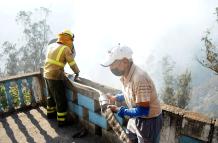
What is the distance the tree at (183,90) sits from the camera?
33750 millimetres

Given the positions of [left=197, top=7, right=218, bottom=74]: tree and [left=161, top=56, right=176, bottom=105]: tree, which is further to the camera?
[left=161, top=56, right=176, bottom=105]: tree

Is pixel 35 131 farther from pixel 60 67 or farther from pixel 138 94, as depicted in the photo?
pixel 138 94

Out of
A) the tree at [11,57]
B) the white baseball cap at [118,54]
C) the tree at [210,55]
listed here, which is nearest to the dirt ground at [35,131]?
the white baseball cap at [118,54]

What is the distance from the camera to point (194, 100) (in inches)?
4636

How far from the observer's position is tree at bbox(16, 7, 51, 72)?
34.6 m

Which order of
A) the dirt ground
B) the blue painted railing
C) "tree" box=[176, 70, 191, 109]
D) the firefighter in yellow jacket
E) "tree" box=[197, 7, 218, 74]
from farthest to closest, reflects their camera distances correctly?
"tree" box=[176, 70, 191, 109]
"tree" box=[197, 7, 218, 74]
the firefighter in yellow jacket
the dirt ground
the blue painted railing

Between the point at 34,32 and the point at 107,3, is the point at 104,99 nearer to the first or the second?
the point at 34,32

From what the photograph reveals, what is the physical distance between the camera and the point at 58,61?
5.78m

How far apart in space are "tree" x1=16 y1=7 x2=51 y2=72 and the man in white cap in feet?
108

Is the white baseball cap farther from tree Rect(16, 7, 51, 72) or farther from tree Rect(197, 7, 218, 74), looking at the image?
tree Rect(16, 7, 51, 72)

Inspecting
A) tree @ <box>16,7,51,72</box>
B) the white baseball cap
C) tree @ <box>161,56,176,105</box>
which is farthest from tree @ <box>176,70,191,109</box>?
the white baseball cap

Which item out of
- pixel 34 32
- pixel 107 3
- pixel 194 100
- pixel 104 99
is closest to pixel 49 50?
pixel 104 99

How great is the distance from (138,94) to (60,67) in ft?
9.75

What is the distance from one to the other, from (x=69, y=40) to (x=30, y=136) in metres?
2.08
